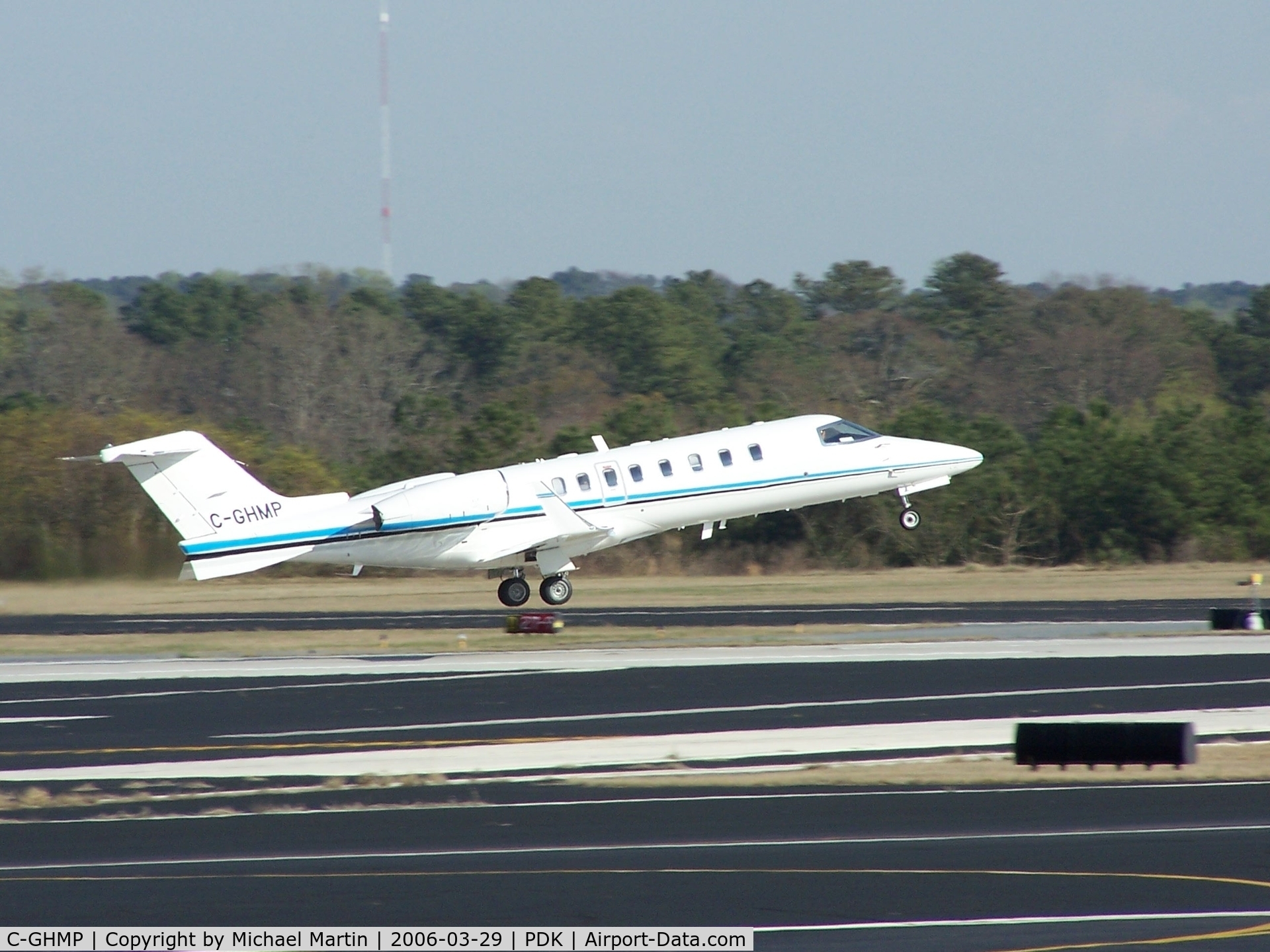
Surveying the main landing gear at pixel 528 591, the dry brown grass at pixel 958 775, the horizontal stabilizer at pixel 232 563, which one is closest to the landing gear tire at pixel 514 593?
the main landing gear at pixel 528 591

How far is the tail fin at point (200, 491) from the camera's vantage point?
29.2 metres

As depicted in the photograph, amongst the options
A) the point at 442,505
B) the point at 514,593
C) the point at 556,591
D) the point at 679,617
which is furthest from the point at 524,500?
the point at 679,617

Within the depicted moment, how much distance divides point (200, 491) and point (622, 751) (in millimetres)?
15304

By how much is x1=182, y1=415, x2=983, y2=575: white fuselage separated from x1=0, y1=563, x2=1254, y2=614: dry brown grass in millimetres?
2604

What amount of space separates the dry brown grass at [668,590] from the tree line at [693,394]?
1114 millimetres

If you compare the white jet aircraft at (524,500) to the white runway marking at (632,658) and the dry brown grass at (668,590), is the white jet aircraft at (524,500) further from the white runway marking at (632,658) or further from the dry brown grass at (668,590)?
the white runway marking at (632,658)

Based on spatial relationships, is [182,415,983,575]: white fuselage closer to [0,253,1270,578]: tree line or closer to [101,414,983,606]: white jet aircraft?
[101,414,983,606]: white jet aircraft

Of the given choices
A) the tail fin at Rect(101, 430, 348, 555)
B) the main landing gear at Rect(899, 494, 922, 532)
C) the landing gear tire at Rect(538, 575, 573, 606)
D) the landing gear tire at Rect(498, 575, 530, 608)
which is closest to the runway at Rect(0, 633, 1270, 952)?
the tail fin at Rect(101, 430, 348, 555)

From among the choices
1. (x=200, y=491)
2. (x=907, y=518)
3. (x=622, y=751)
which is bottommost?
(x=622, y=751)

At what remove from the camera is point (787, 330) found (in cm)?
8488

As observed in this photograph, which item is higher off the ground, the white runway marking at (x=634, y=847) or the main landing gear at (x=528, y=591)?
the main landing gear at (x=528, y=591)

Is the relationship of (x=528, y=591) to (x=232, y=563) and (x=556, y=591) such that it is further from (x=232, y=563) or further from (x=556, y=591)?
(x=232, y=563)

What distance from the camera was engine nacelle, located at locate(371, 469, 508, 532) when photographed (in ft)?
97.8

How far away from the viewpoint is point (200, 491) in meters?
29.4
